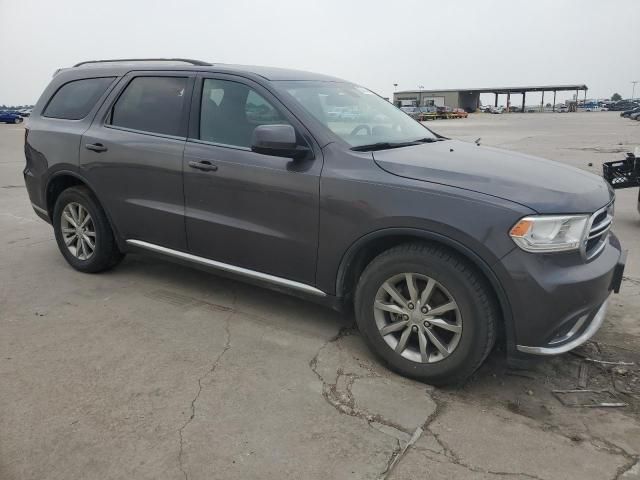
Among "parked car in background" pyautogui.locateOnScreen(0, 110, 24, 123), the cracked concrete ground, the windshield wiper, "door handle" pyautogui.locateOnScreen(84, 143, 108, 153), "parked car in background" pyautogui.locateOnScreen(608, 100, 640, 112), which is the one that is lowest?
the cracked concrete ground

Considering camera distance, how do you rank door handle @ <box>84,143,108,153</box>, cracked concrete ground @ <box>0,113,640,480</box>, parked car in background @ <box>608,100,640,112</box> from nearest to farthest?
cracked concrete ground @ <box>0,113,640,480</box>
door handle @ <box>84,143,108,153</box>
parked car in background @ <box>608,100,640,112</box>

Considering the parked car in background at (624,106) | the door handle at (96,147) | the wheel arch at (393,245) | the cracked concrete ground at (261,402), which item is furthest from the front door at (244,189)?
the parked car in background at (624,106)

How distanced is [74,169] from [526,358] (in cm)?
385

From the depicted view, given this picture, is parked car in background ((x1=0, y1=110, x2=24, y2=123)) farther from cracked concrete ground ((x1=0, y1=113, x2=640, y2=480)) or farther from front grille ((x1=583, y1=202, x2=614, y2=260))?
front grille ((x1=583, y1=202, x2=614, y2=260))

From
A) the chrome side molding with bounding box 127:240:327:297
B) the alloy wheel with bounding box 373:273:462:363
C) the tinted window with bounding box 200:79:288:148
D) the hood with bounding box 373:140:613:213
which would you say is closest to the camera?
the hood with bounding box 373:140:613:213

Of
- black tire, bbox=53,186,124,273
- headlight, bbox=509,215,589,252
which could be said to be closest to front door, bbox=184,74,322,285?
black tire, bbox=53,186,124,273

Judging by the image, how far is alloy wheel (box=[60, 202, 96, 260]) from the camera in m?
4.79

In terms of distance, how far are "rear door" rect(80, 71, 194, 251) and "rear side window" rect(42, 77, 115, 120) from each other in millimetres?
209

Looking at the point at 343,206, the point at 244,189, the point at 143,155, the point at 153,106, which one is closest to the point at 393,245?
the point at 343,206

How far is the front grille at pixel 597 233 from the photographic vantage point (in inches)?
113

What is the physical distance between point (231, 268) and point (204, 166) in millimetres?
743

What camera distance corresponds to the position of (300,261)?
3.48m

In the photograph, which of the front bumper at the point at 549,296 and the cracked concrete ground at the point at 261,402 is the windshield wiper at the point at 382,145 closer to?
the front bumper at the point at 549,296

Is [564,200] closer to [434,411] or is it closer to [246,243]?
[434,411]
